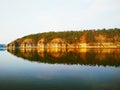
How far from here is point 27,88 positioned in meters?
20.8

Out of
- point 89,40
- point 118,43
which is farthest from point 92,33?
point 118,43

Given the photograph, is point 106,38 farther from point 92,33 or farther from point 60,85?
point 60,85

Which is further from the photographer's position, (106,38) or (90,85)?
(106,38)

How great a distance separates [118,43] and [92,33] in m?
27.7

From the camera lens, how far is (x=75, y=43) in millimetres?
190125

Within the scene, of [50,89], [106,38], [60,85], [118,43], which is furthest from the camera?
[106,38]

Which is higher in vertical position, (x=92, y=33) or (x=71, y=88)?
(x=92, y=33)

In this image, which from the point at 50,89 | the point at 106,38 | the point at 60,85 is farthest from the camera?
the point at 106,38

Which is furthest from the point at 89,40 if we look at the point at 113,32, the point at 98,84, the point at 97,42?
the point at 98,84

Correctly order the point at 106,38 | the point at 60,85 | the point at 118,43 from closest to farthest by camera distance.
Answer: the point at 60,85
the point at 118,43
the point at 106,38

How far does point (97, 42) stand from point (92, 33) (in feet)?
44.2

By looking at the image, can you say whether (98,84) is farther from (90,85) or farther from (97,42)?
(97,42)

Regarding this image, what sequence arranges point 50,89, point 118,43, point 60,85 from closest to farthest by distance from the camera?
point 50,89 → point 60,85 → point 118,43

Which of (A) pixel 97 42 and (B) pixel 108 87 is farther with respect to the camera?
(A) pixel 97 42
